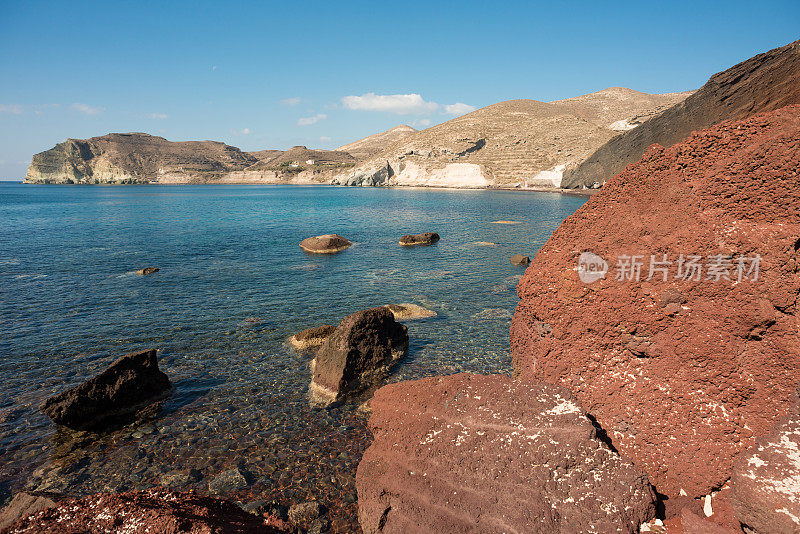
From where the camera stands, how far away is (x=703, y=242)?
5812mm

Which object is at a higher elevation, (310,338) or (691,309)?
(691,309)

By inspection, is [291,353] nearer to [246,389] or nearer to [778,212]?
[246,389]

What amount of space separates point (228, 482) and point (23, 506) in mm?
3382

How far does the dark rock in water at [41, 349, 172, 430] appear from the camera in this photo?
973 centimetres

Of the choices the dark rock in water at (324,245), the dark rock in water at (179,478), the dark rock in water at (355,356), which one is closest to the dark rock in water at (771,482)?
the dark rock in water at (355,356)

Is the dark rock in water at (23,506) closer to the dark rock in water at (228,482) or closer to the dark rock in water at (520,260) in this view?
the dark rock in water at (228,482)

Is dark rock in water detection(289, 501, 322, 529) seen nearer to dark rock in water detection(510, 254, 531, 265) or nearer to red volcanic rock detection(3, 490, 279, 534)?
red volcanic rock detection(3, 490, 279, 534)

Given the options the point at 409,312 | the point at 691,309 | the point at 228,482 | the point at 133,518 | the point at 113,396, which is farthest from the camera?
the point at 409,312

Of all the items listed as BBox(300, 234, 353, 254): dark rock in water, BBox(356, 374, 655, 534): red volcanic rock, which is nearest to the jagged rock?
BBox(356, 374, 655, 534): red volcanic rock

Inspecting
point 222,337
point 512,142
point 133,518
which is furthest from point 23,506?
point 512,142

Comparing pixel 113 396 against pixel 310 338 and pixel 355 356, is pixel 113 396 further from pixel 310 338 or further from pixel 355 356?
pixel 355 356

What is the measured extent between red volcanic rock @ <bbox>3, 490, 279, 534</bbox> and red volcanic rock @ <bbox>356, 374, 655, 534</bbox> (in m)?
2.00

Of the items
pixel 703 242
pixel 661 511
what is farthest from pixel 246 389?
pixel 703 242

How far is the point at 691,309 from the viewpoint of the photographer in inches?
231
